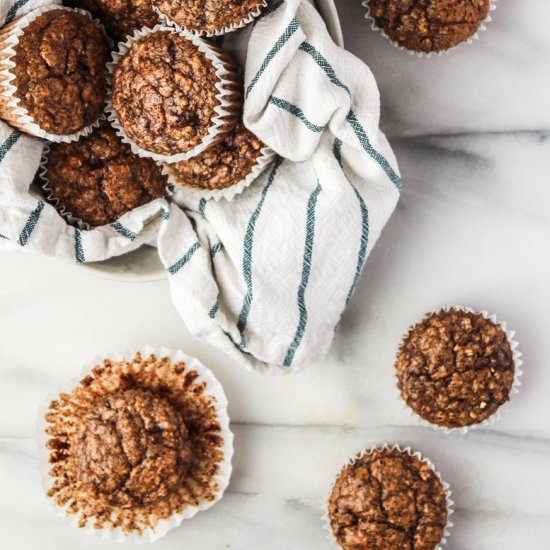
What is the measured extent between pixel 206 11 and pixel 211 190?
46 cm

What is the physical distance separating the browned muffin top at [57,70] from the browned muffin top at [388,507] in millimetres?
1242

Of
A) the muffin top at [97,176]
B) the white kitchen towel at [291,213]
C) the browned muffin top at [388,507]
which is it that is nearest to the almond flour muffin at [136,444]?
the white kitchen towel at [291,213]

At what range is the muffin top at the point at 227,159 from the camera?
2162mm

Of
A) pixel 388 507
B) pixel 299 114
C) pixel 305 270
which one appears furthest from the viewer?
pixel 388 507

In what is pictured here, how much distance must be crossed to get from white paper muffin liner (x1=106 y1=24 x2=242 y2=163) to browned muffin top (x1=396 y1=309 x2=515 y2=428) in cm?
79

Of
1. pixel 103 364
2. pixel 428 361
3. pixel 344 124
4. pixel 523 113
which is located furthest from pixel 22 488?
pixel 523 113

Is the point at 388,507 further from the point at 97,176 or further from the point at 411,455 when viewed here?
the point at 97,176

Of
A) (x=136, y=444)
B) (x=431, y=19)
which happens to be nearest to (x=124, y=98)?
(x=431, y=19)

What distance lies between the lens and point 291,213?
222 cm

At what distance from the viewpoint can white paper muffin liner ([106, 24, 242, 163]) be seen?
2.06 meters

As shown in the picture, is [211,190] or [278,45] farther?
[211,190]

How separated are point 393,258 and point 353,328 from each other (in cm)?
25

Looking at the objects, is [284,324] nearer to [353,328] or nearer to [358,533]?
[353,328]

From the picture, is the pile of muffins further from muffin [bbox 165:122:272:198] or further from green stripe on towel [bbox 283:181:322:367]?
green stripe on towel [bbox 283:181:322:367]
